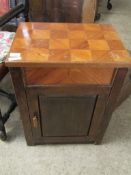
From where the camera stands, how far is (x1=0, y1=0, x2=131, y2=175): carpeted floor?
3.39 feet

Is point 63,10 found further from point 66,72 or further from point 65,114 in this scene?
point 65,114

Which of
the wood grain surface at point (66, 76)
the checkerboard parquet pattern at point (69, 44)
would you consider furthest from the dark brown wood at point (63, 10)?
the wood grain surface at point (66, 76)

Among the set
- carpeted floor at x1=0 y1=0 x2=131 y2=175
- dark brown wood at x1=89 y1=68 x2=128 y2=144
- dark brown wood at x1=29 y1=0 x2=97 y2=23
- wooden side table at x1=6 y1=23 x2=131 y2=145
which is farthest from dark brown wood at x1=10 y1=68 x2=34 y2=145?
dark brown wood at x1=29 y1=0 x2=97 y2=23

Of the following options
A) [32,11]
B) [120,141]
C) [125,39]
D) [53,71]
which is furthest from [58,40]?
[125,39]

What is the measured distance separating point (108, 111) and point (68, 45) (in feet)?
1.26

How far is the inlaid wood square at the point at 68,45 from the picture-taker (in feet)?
2.07

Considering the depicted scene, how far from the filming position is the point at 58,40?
2.43ft

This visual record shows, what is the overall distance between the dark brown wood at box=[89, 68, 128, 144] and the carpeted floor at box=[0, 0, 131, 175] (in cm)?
11

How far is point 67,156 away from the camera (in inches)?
42.9

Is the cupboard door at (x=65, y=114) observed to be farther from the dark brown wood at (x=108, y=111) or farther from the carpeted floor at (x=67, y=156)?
the carpeted floor at (x=67, y=156)

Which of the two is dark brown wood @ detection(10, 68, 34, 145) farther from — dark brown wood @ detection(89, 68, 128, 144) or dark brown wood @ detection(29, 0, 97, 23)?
dark brown wood @ detection(29, 0, 97, 23)

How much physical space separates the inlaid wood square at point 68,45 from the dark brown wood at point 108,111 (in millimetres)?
84

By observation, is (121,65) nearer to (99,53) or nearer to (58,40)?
(99,53)

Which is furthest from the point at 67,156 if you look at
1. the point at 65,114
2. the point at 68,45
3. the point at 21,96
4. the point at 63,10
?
the point at 63,10
